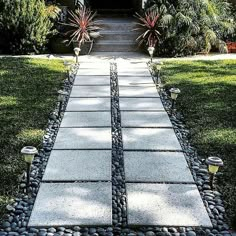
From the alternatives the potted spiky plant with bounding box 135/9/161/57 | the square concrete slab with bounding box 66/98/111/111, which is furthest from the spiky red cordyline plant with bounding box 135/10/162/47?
the square concrete slab with bounding box 66/98/111/111

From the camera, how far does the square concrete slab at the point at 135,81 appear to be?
21.6 feet

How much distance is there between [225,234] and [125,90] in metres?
3.61

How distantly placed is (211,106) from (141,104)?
2.92 feet

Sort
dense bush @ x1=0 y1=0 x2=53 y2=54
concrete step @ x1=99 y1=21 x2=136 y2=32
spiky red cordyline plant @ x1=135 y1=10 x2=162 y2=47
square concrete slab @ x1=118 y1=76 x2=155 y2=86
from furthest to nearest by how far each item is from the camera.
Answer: concrete step @ x1=99 y1=21 x2=136 y2=32 < spiky red cordyline plant @ x1=135 y1=10 x2=162 y2=47 < dense bush @ x1=0 y1=0 x2=53 y2=54 < square concrete slab @ x1=118 y1=76 x2=155 y2=86

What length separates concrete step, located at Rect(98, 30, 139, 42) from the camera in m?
9.84

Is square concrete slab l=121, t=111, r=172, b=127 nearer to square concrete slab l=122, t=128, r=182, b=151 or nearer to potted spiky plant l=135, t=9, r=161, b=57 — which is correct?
square concrete slab l=122, t=128, r=182, b=151

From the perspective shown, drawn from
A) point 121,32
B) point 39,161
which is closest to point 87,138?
point 39,161

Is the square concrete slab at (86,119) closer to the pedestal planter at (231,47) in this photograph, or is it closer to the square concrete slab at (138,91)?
the square concrete slab at (138,91)

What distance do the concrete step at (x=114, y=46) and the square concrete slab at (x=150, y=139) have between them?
4988 mm

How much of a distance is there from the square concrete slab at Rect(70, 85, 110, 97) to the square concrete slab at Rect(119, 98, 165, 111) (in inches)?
15.2

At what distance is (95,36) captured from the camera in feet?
30.7

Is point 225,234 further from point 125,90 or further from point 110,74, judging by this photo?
→ point 110,74

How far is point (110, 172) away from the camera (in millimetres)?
3631

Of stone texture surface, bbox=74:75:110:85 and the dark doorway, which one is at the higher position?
the dark doorway
